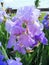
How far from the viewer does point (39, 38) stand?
72 centimetres

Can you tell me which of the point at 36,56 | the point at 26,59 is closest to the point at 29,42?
the point at 26,59

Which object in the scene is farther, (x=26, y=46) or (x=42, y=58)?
A: (x=42, y=58)

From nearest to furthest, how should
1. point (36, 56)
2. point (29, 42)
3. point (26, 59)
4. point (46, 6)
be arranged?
1. point (29, 42)
2. point (26, 59)
3. point (36, 56)
4. point (46, 6)

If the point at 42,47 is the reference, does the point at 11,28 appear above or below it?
above

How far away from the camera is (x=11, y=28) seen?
0.71 metres

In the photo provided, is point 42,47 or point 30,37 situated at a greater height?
point 30,37

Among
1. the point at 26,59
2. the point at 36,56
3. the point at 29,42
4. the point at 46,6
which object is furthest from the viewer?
the point at 46,6

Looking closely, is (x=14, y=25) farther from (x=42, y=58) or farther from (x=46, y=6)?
(x=46, y=6)

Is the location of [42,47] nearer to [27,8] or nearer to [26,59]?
[26,59]

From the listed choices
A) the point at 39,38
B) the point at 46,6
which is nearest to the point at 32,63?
the point at 39,38

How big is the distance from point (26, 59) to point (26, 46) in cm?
22

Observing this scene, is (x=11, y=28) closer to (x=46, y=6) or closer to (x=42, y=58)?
(x=42, y=58)

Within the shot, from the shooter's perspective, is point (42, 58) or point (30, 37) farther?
point (42, 58)

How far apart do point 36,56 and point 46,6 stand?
418 cm
